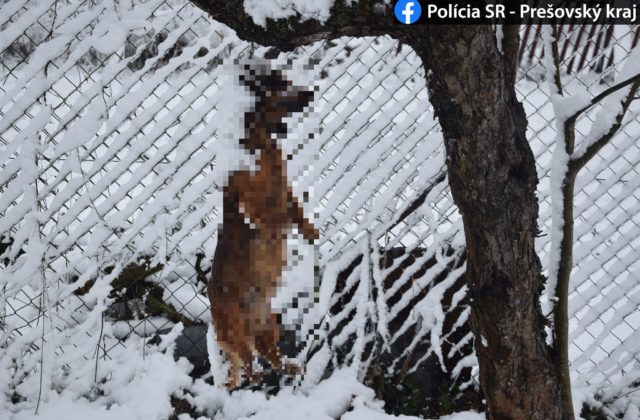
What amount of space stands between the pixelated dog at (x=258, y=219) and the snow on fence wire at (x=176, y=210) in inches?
30.0

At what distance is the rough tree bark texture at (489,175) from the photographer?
1.31 metres

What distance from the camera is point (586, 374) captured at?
110 inches

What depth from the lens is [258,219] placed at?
124 centimetres

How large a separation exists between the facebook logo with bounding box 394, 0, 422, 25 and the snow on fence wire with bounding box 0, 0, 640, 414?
2.91ft

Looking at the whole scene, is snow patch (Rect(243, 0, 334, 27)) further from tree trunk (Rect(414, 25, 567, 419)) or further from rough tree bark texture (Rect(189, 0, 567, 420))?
tree trunk (Rect(414, 25, 567, 419))

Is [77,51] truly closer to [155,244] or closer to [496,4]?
[155,244]

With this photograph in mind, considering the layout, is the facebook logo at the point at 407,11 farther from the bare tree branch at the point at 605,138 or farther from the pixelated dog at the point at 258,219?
the bare tree branch at the point at 605,138

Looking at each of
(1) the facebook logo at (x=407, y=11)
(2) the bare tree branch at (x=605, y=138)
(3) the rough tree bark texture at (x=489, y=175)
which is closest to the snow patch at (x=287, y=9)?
(3) the rough tree bark texture at (x=489, y=175)

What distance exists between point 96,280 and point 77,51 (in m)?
1.02

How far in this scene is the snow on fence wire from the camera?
88.4 inches

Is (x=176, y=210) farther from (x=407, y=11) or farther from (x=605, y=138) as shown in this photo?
(x=605, y=138)

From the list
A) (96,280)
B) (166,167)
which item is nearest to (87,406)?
(96,280)

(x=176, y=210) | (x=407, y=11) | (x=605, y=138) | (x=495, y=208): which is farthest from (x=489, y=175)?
(x=176, y=210)

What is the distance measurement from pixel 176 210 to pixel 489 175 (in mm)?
1481
